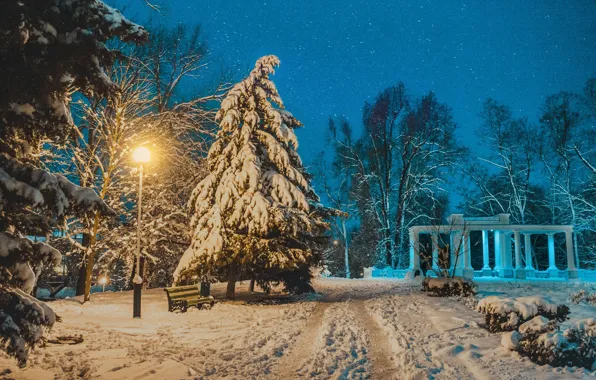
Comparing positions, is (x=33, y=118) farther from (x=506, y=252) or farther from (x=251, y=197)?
(x=506, y=252)

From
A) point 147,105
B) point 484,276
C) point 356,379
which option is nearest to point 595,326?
point 356,379

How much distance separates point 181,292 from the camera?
1326 cm

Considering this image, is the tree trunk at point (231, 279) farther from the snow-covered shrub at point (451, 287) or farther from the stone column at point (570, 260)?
the stone column at point (570, 260)

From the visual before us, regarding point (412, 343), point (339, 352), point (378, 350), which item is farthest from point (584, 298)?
point (339, 352)

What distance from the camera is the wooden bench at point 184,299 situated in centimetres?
1273

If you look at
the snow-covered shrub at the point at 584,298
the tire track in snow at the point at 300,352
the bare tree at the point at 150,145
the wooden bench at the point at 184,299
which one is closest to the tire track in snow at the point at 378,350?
the tire track in snow at the point at 300,352

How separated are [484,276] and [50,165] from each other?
27.6 m

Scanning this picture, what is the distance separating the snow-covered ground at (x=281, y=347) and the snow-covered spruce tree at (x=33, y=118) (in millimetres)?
1938

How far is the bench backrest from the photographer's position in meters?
12.8

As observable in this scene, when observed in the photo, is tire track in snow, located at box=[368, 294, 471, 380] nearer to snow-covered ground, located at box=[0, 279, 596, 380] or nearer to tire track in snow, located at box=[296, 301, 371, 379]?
snow-covered ground, located at box=[0, 279, 596, 380]

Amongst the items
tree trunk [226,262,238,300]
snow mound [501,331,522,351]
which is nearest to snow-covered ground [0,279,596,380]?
snow mound [501,331,522,351]

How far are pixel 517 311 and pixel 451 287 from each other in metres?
8.60

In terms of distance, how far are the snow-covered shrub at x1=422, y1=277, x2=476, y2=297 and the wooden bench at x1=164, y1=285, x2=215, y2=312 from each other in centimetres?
897

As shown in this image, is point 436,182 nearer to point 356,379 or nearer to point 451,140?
point 451,140
